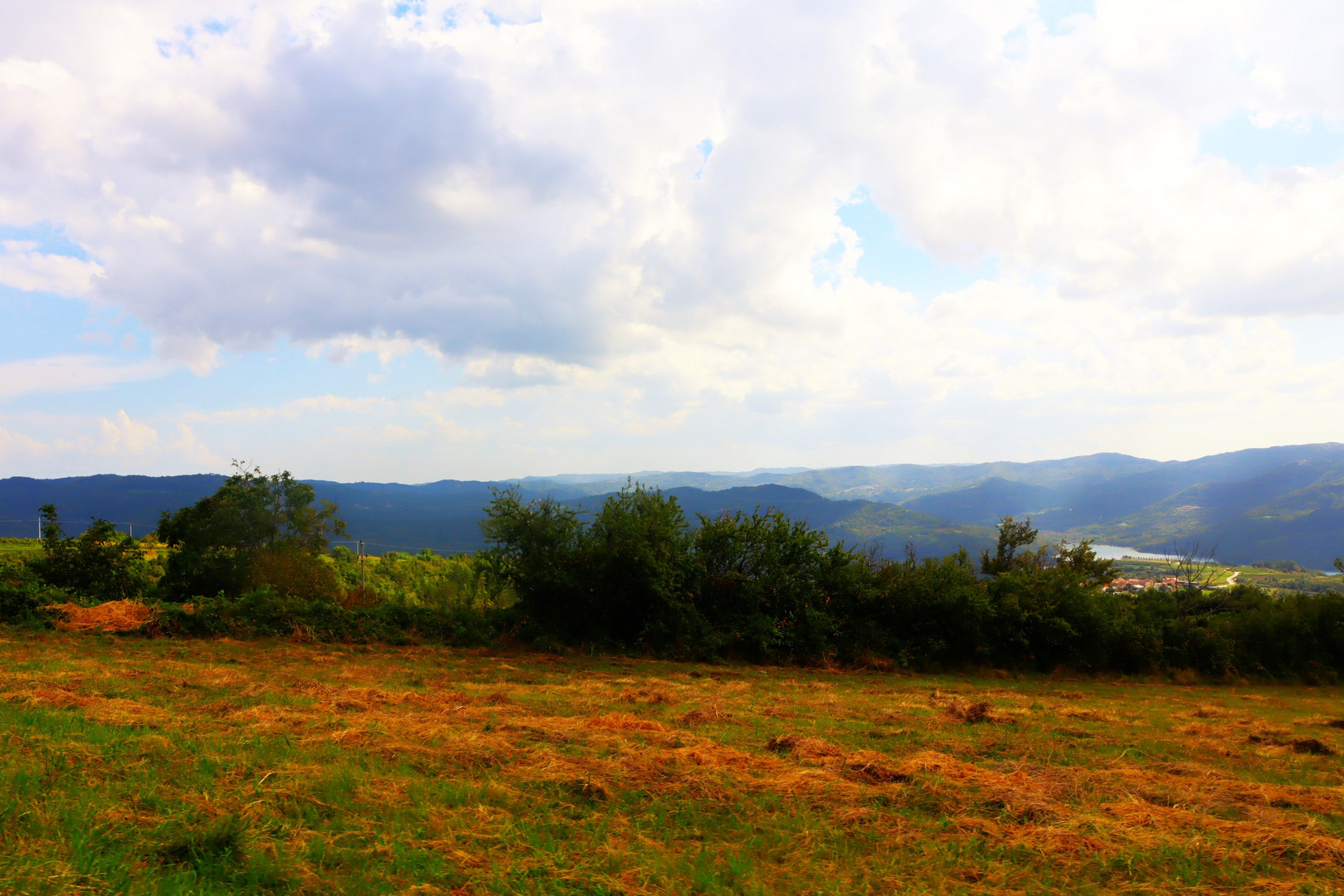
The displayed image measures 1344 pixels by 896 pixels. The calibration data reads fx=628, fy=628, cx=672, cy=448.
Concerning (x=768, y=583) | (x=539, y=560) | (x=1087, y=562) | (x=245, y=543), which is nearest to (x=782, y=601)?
(x=768, y=583)

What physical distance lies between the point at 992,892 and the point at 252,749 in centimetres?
694

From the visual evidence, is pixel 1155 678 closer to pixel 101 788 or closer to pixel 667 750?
pixel 667 750

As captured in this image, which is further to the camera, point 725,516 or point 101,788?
point 725,516

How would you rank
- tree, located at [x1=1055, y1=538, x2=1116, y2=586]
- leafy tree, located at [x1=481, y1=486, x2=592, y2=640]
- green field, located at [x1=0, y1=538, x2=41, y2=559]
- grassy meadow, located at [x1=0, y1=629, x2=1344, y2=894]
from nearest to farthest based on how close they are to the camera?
1. grassy meadow, located at [x1=0, y1=629, x2=1344, y2=894]
2. leafy tree, located at [x1=481, y1=486, x2=592, y2=640]
3. tree, located at [x1=1055, y1=538, x2=1116, y2=586]
4. green field, located at [x1=0, y1=538, x2=41, y2=559]

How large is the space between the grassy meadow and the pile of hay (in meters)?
7.27

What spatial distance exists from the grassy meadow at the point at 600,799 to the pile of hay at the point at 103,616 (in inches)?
286

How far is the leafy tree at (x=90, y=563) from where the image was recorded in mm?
21375

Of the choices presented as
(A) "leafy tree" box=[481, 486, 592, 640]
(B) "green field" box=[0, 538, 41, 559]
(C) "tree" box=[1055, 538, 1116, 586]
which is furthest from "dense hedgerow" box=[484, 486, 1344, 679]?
(B) "green field" box=[0, 538, 41, 559]

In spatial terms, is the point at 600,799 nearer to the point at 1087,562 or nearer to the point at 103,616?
the point at 103,616

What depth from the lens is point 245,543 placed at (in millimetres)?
28188

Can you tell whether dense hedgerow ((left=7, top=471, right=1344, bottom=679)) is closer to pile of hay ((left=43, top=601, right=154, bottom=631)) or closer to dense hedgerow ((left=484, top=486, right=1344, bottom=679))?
dense hedgerow ((left=484, top=486, right=1344, bottom=679))

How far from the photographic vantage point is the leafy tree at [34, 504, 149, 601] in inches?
842

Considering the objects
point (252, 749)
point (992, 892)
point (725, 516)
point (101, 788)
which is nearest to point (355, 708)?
point (252, 749)

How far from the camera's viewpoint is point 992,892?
4500mm
